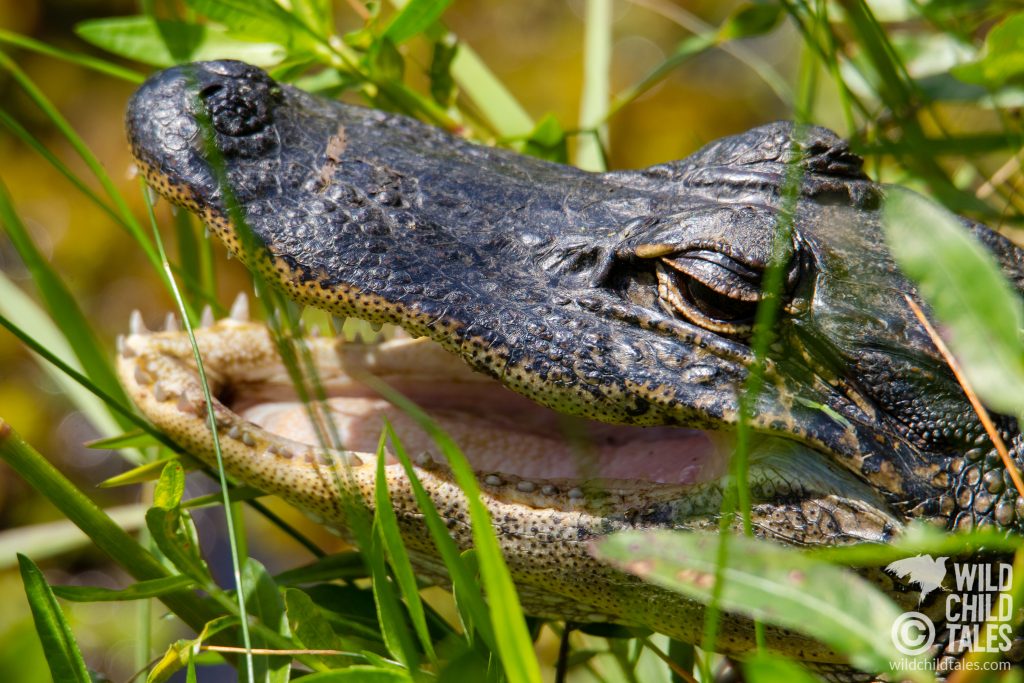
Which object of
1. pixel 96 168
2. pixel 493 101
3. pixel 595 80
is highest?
pixel 595 80

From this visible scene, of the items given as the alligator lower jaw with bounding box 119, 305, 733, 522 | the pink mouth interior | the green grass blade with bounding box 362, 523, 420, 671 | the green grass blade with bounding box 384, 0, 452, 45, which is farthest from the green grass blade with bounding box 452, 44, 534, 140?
the green grass blade with bounding box 362, 523, 420, 671

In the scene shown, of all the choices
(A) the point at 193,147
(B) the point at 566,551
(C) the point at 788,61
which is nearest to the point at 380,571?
(B) the point at 566,551

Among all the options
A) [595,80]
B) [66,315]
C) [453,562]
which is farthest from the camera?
[595,80]

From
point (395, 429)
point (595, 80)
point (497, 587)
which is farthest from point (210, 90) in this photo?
point (595, 80)

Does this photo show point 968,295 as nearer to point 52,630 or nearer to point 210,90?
point 52,630

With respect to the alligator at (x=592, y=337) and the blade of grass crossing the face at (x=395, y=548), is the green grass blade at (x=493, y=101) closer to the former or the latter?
the alligator at (x=592, y=337)

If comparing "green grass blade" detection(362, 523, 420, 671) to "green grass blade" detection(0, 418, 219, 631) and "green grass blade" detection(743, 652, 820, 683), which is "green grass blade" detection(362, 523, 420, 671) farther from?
"green grass blade" detection(743, 652, 820, 683)

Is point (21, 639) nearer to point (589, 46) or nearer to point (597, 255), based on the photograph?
point (597, 255)
